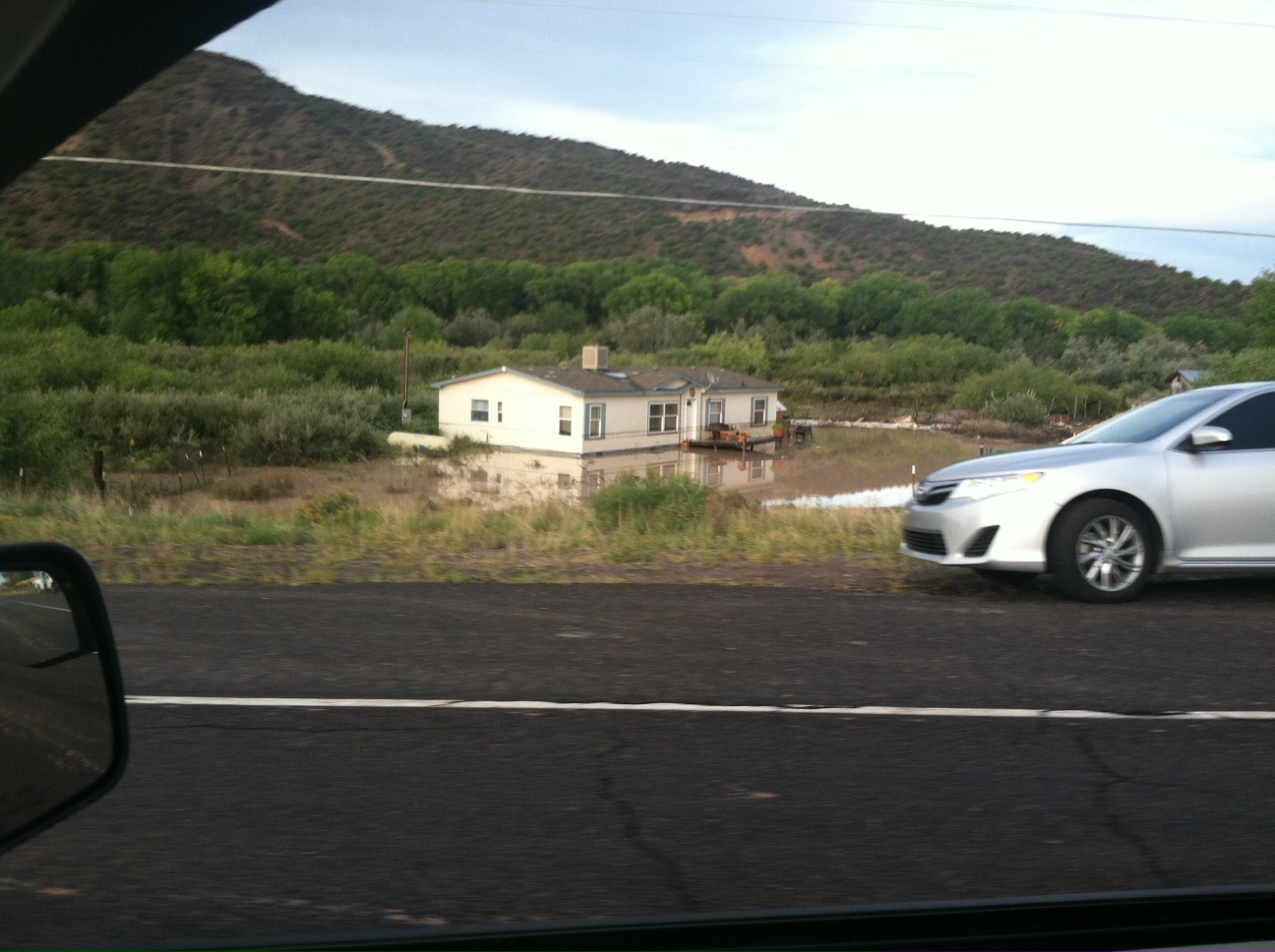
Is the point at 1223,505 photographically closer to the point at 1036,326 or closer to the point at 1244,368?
the point at 1244,368

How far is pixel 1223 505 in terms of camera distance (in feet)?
28.8

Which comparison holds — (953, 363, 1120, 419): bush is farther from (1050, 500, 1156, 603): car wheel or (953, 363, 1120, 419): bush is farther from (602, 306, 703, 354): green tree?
(1050, 500, 1156, 603): car wheel

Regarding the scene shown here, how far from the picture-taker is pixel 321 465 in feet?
189

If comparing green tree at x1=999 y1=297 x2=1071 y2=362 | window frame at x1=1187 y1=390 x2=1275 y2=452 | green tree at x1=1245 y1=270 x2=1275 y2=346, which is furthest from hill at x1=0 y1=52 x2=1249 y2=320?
window frame at x1=1187 y1=390 x2=1275 y2=452

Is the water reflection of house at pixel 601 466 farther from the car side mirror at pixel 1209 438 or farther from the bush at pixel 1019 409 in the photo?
the car side mirror at pixel 1209 438

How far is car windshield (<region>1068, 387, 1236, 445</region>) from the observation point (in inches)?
363

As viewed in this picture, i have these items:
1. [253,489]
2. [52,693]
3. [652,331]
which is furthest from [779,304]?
[52,693]

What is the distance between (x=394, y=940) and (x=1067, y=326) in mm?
56332

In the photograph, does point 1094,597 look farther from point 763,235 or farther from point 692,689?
point 763,235

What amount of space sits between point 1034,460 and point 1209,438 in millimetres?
1245

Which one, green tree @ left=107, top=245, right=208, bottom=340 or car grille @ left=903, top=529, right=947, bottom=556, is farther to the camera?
green tree @ left=107, top=245, right=208, bottom=340

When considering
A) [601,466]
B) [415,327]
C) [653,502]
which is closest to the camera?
[653,502]

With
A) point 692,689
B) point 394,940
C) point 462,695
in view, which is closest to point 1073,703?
point 692,689

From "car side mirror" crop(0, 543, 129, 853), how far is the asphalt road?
155 cm
